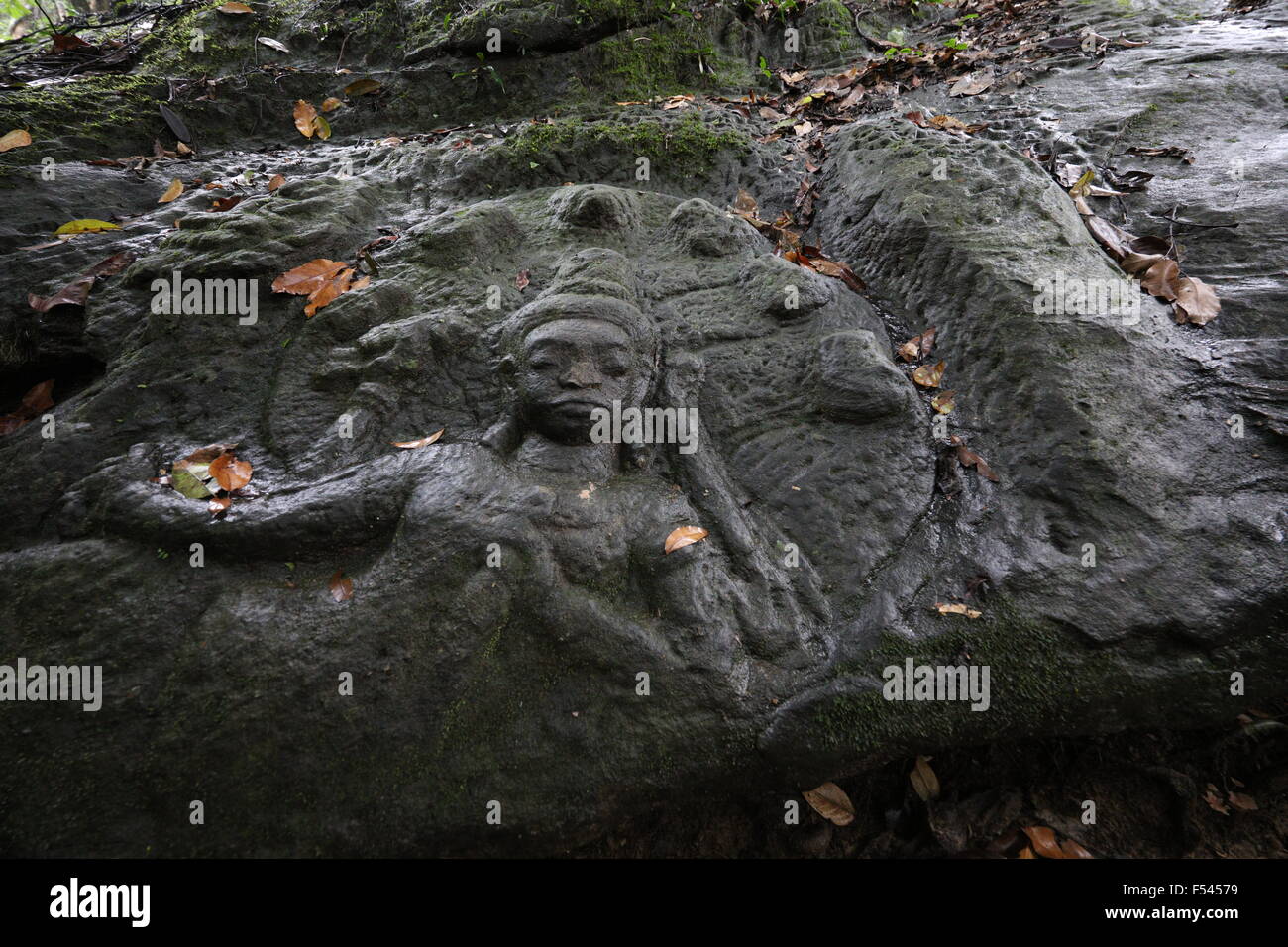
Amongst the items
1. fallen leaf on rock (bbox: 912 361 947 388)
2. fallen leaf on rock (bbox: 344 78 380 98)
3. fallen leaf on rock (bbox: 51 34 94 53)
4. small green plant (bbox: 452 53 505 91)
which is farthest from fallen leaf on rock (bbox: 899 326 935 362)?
fallen leaf on rock (bbox: 51 34 94 53)

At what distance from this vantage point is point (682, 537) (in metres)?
2.10

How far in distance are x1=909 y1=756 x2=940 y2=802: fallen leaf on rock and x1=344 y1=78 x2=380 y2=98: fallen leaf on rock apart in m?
5.43

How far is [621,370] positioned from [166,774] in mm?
1953

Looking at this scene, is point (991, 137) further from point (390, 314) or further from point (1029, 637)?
point (390, 314)

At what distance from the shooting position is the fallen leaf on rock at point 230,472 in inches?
86.7

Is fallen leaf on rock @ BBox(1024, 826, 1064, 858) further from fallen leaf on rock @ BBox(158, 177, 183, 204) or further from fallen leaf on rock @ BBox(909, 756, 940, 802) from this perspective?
fallen leaf on rock @ BBox(158, 177, 183, 204)

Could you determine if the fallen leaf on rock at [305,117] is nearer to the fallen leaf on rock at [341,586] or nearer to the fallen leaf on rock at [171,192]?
the fallen leaf on rock at [171,192]

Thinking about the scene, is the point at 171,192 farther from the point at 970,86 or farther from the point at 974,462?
the point at 970,86

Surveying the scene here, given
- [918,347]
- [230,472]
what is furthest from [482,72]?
[918,347]

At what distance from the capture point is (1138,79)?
13.1ft

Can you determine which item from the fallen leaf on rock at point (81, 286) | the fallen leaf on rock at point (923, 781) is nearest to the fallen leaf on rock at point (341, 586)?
the fallen leaf on rock at point (81, 286)

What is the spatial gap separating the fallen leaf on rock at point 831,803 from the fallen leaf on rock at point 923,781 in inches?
9.3

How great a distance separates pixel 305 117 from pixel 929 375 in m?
4.63

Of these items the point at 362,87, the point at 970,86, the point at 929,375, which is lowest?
the point at 929,375
